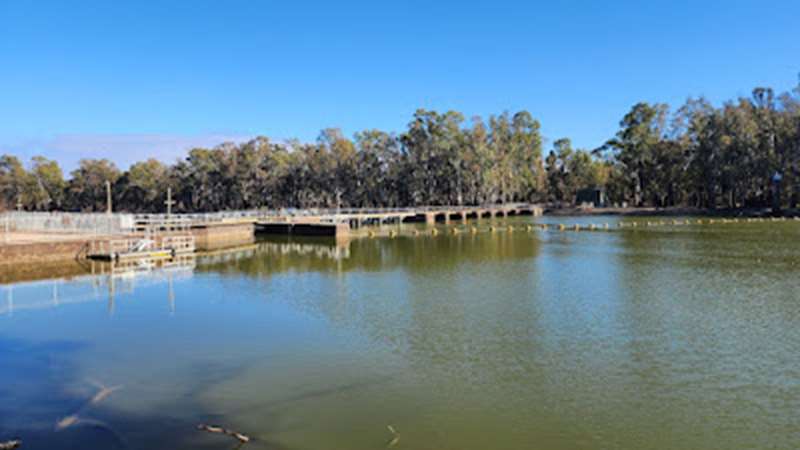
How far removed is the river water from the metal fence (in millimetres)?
13978

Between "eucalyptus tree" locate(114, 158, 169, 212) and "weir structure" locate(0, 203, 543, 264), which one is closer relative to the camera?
"weir structure" locate(0, 203, 543, 264)

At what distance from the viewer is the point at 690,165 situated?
8456 centimetres

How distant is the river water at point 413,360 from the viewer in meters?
9.40

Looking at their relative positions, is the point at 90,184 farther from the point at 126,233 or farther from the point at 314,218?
the point at 126,233

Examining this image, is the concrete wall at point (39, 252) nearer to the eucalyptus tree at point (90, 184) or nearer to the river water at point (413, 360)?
the river water at point (413, 360)

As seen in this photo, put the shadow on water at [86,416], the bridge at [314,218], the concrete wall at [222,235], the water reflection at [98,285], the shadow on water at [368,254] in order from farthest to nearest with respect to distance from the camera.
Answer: the bridge at [314,218], the concrete wall at [222,235], the shadow on water at [368,254], the water reflection at [98,285], the shadow on water at [86,416]

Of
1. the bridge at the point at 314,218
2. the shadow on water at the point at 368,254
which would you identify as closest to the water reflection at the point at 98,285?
the shadow on water at the point at 368,254

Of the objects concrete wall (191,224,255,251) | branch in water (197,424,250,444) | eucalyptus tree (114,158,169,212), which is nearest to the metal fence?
concrete wall (191,224,255,251)

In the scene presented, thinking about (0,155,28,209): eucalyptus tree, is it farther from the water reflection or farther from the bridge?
the water reflection

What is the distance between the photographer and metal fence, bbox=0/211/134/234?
39625 mm

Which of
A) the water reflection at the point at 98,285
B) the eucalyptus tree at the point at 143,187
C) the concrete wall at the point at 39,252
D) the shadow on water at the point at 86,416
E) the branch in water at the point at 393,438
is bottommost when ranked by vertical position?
the branch in water at the point at 393,438

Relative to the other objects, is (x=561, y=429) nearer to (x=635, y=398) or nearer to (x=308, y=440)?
(x=635, y=398)

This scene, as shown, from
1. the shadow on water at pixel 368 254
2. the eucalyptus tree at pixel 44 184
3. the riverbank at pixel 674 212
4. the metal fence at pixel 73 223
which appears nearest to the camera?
the shadow on water at pixel 368 254

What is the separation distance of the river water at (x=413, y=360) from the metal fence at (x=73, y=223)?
13978 millimetres
